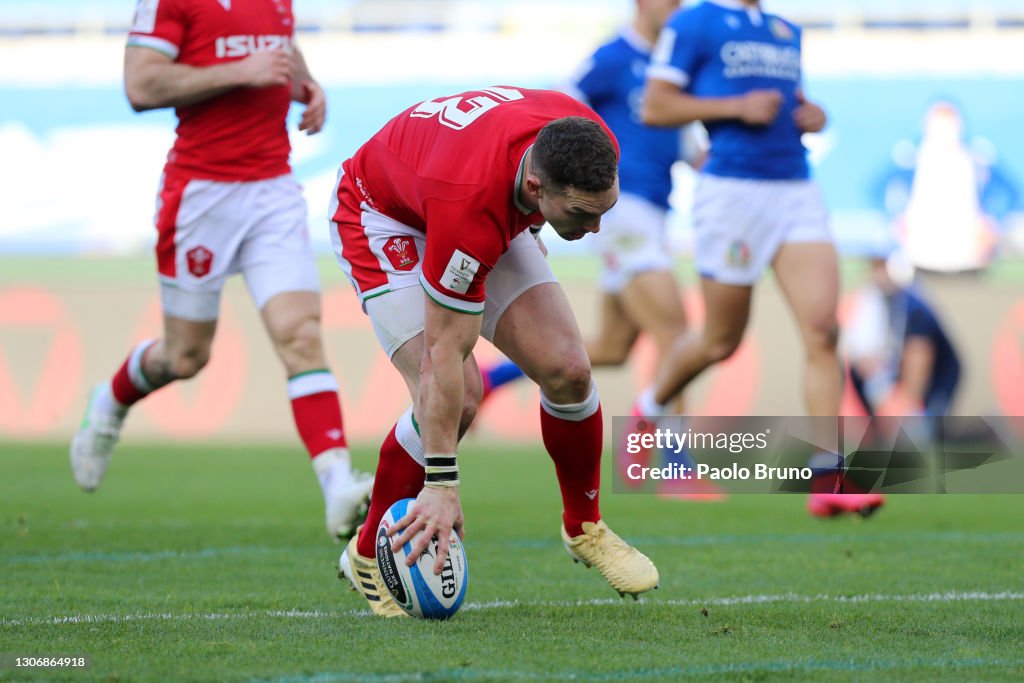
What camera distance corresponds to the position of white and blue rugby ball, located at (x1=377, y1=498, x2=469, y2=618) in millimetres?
4078

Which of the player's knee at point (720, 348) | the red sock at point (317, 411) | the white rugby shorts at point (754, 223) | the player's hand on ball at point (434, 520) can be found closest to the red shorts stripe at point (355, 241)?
the player's hand on ball at point (434, 520)

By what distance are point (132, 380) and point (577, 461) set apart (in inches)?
117

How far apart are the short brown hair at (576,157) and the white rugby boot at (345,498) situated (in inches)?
81.2

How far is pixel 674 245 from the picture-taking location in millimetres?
17750

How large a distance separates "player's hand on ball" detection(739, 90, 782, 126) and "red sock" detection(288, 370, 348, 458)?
253cm

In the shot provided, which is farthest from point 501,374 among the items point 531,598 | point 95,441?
point 531,598

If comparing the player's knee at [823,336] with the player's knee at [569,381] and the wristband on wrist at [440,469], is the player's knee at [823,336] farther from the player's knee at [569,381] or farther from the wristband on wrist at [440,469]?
the wristband on wrist at [440,469]

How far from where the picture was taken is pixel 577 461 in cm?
457

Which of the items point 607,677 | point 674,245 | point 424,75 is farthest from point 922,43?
point 607,677

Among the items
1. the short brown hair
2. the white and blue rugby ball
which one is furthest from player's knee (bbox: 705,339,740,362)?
the short brown hair

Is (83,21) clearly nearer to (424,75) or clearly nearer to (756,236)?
(424,75)

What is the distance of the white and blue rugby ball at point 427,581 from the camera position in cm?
408

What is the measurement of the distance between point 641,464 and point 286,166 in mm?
3376

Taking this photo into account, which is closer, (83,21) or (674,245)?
(674,245)
